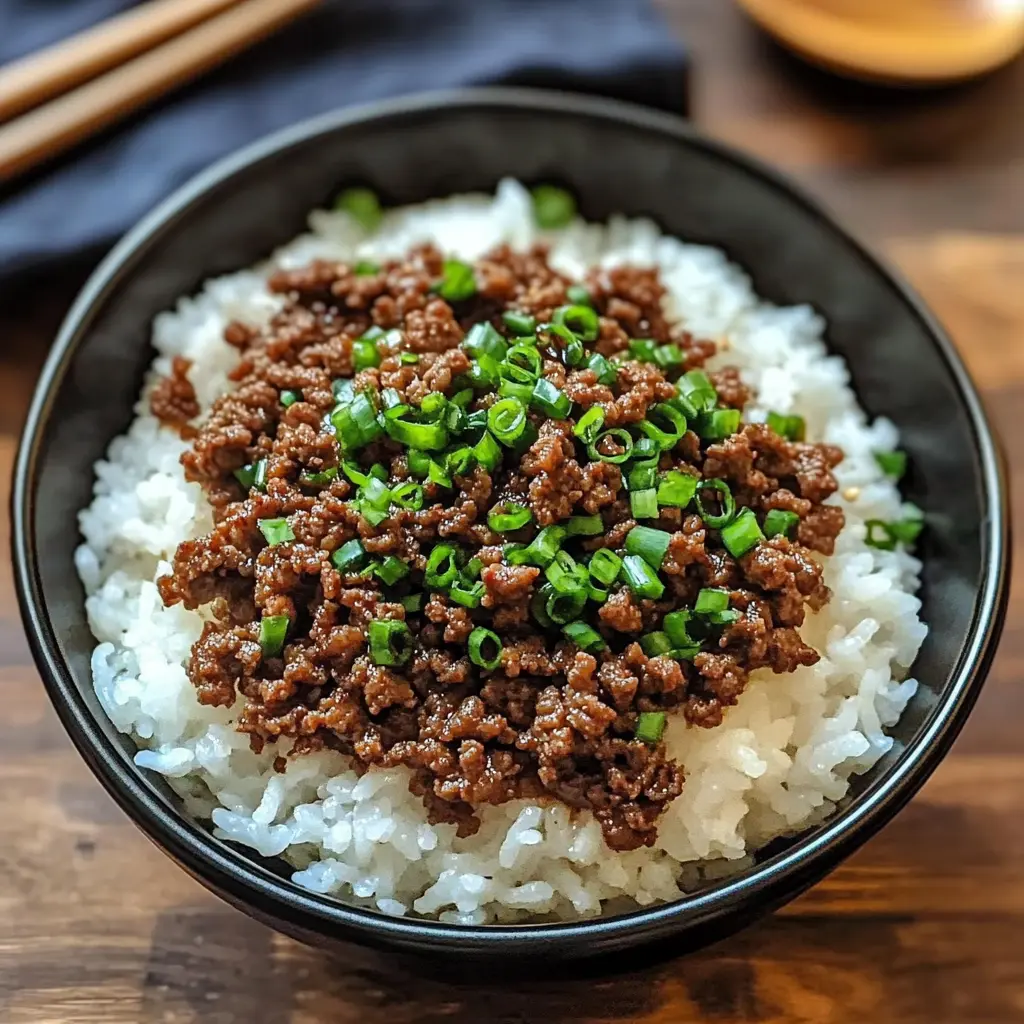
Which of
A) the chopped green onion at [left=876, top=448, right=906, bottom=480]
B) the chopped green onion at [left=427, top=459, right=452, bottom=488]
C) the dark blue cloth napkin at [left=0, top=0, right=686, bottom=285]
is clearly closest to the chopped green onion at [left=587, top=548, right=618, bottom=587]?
the chopped green onion at [left=427, top=459, right=452, bottom=488]

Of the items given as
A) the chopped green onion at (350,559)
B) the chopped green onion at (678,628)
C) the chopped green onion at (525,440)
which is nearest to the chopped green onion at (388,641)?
the chopped green onion at (350,559)

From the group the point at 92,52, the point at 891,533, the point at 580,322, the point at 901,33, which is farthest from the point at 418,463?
the point at 901,33

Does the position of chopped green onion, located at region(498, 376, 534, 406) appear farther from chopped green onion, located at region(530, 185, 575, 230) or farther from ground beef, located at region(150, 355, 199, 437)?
chopped green onion, located at region(530, 185, 575, 230)

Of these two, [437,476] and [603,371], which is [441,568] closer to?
[437,476]

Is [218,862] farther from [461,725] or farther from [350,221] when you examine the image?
[350,221]

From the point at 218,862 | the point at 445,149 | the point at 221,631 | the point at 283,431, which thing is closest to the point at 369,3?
the point at 445,149
